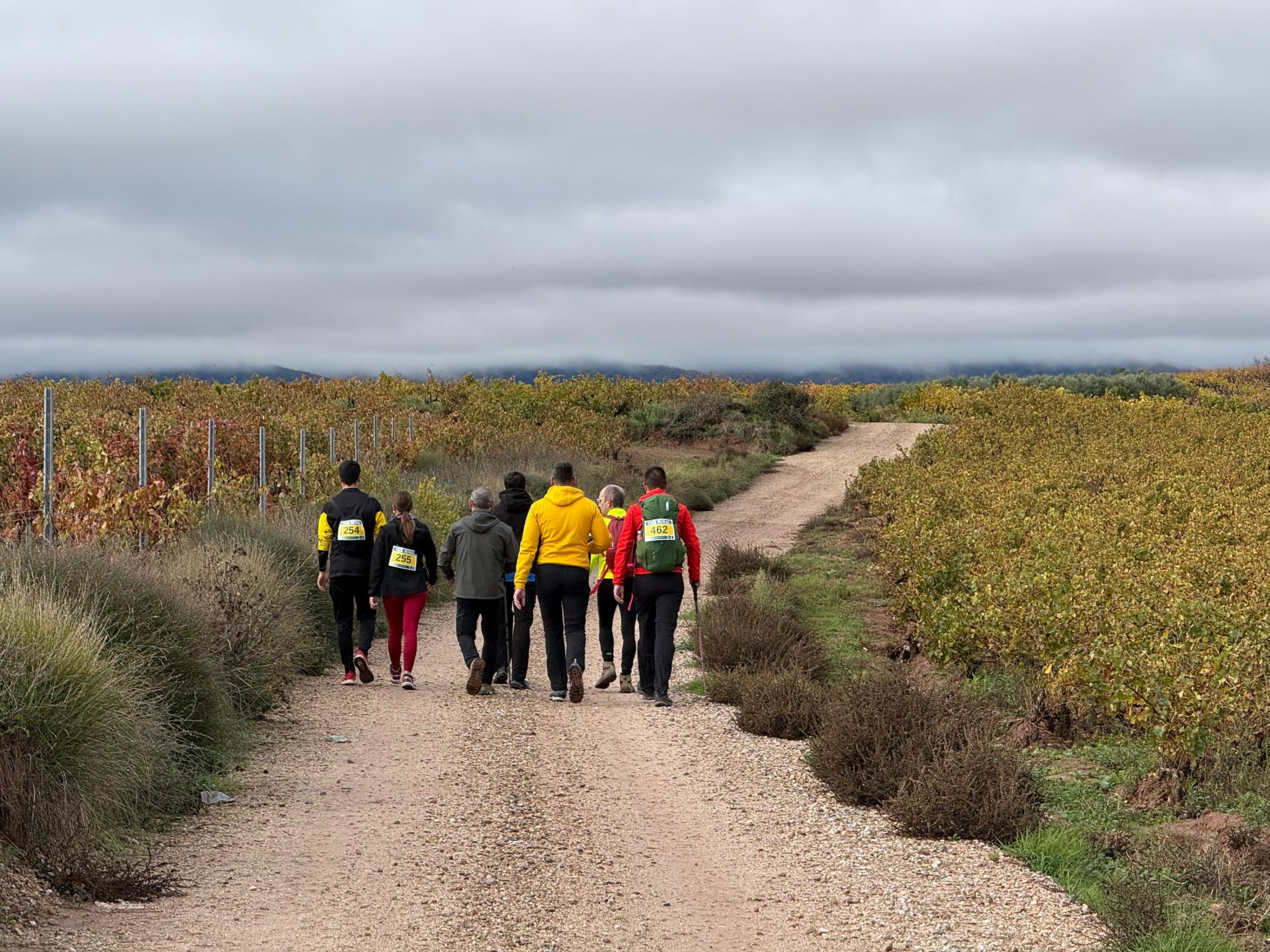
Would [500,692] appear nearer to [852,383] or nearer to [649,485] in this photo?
[649,485]

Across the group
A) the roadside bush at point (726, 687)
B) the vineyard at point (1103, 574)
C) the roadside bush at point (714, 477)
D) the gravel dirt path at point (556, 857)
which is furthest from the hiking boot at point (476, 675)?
the roadside bush at point (714, 477)

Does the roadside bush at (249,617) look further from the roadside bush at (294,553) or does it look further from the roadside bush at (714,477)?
the roadside bush at (714,477)

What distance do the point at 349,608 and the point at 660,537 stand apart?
3.13 m

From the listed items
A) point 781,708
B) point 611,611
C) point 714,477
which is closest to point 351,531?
point 611,611

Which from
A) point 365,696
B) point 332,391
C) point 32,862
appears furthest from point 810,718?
point 332,391

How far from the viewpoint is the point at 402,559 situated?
477 inches

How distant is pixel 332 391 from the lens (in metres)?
42.3

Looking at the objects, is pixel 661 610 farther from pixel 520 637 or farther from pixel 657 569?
pixel 520 637

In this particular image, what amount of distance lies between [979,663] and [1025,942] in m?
7.35

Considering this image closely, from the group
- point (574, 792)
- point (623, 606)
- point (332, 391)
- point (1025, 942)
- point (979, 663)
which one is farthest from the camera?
point (332, 391)

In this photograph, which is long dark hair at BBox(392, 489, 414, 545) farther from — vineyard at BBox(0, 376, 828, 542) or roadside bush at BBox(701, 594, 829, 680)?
roadside bush at BBox(701, 594, 829, 680)

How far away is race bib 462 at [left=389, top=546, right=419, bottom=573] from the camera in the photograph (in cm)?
1212

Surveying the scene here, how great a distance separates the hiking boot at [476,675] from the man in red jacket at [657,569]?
138 centimetres

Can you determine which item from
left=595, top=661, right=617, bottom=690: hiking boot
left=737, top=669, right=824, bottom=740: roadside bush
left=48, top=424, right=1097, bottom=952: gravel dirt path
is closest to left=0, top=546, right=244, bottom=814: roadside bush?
left=48, top=424, right=1097, bottom=952: gravel dirt path
